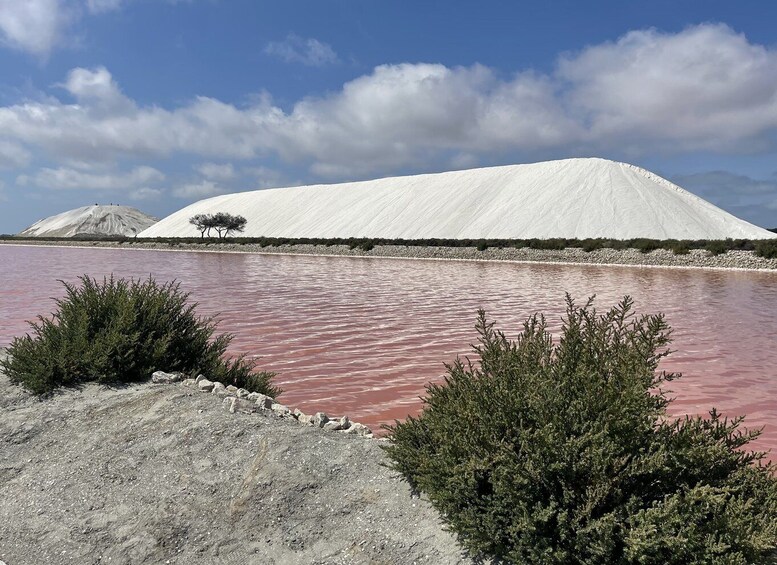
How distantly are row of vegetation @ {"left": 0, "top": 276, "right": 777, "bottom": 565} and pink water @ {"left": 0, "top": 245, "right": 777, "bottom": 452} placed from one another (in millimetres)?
3385

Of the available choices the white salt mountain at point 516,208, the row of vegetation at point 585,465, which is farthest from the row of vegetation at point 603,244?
the row of vegetation at point 585,465

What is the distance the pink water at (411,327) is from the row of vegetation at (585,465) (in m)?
3.38

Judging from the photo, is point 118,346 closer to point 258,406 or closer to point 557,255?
point 258,406

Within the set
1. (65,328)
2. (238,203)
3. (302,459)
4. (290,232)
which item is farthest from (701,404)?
(238,203)

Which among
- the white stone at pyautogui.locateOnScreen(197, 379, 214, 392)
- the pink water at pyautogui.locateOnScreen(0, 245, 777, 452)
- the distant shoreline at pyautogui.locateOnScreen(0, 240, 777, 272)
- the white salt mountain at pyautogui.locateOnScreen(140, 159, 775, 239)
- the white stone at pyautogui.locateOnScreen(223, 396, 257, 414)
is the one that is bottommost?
the pink water at pyautogui.locateOnScreen(0, 245, 777, 452)

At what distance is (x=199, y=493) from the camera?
415 centimetres

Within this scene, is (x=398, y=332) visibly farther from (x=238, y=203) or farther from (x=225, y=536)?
(x=238, y=203)

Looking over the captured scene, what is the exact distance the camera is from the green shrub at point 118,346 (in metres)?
6.14

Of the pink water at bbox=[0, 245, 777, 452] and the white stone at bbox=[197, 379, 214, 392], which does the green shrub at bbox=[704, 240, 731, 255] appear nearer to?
the pink water at bbox=[0, 245, 777, 452]

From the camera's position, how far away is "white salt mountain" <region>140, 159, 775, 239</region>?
68.4 meters

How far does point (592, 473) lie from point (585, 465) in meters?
0.08

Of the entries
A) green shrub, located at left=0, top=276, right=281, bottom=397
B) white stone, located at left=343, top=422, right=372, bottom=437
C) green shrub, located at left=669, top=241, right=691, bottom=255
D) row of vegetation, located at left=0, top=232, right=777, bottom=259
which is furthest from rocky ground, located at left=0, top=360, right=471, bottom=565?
green shrub, located at left=669, top=241, right=691, bottom=255

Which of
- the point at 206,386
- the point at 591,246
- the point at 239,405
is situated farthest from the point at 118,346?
the point at 591,246

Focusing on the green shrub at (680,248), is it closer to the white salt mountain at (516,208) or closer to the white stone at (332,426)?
the white salt mountain at (516,208)
